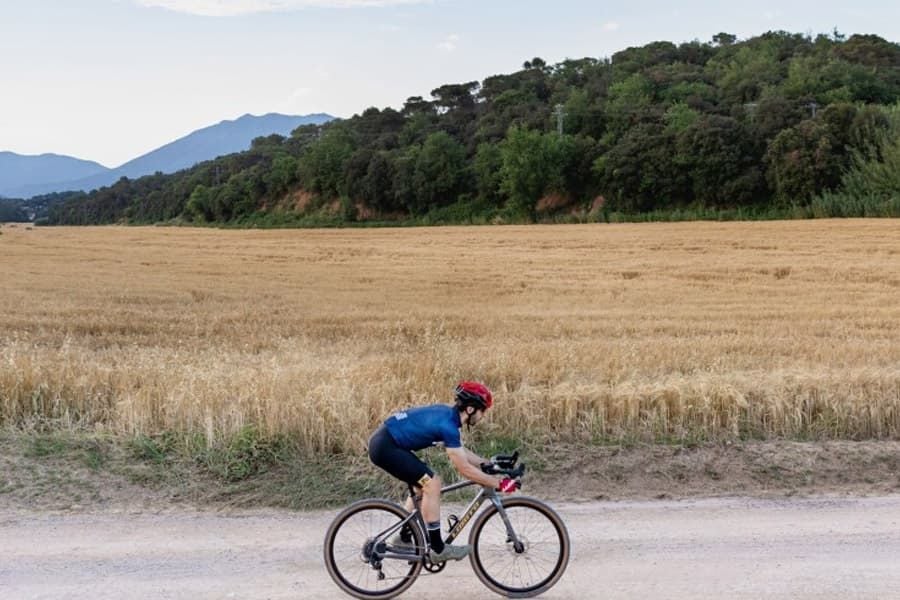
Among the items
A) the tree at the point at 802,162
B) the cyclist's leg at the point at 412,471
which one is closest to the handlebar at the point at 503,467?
the cyclist's leg at the point at 412,471

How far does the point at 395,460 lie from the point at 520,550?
3.33ft

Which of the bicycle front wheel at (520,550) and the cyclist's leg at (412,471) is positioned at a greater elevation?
the cyclist's leg at (412,471)

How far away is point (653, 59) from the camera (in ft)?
427

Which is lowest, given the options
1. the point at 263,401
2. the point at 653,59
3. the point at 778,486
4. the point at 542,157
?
the point at 778,486

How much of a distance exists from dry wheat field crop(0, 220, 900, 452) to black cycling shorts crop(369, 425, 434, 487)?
2.88 meters

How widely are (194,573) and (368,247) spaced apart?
44396 mm

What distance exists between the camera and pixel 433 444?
5.54m

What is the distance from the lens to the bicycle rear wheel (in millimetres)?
5605

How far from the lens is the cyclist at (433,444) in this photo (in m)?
5.46

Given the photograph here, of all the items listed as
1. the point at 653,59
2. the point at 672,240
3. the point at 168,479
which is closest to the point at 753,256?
the point at 672,240

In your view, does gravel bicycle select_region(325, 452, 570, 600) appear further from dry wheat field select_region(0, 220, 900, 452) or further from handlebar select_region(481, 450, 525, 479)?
dry wheat field select_region(0, 220, 900, 452)

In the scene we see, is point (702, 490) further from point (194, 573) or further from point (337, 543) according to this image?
point (194, 573)

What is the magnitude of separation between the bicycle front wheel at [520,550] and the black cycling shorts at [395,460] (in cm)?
48

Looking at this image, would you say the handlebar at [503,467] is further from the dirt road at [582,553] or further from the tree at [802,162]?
the tree at [802,162]
